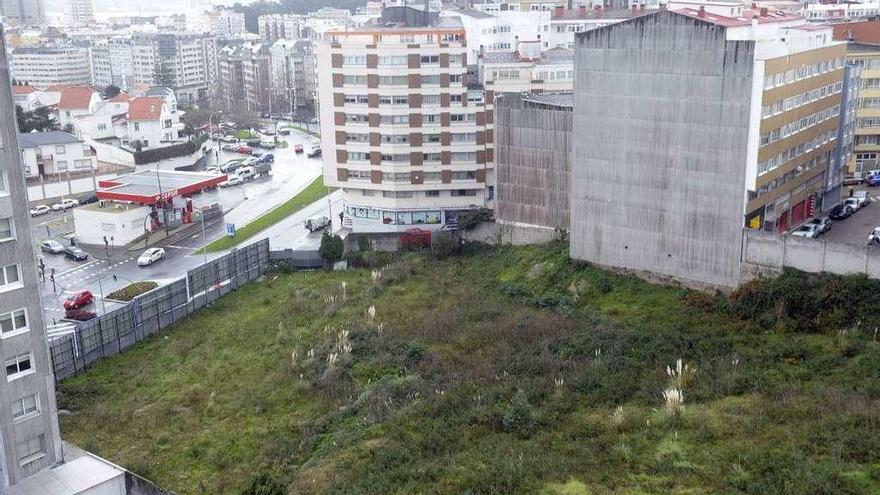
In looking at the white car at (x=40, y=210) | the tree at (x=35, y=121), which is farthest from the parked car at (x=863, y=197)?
the tree at (x=35, y=121)

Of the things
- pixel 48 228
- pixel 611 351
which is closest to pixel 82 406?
pixel 611 351

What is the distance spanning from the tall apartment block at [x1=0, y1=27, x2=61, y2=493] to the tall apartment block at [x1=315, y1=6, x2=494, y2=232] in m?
28.3

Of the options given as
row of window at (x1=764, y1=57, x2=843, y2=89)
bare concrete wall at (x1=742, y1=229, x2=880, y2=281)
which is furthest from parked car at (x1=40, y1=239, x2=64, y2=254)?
row of window at (x1=764, y1=57, x2=843, y2=89)

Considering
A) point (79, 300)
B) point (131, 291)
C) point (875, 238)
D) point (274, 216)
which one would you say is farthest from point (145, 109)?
point (875, 238)

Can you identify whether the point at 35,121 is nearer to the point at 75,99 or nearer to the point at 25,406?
the point at 75,99

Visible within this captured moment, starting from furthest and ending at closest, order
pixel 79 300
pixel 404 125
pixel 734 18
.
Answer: pixel 404 125 → pixel 79 300 → pixel 734 18

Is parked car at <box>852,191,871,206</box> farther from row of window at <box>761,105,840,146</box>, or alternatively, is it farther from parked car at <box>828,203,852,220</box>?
row of window at <box>761,105,840,146</box>

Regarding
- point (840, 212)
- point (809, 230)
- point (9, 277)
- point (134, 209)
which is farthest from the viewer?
point (134, 209)

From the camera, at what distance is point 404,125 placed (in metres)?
52.7

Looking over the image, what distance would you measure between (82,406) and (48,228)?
3205 centimetres

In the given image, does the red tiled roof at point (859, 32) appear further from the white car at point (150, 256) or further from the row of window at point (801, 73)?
the white car at point (150, 256)

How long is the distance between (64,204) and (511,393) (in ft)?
161

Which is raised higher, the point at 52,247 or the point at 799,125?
the point at 799,125

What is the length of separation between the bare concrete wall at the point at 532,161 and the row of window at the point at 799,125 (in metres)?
10.9
